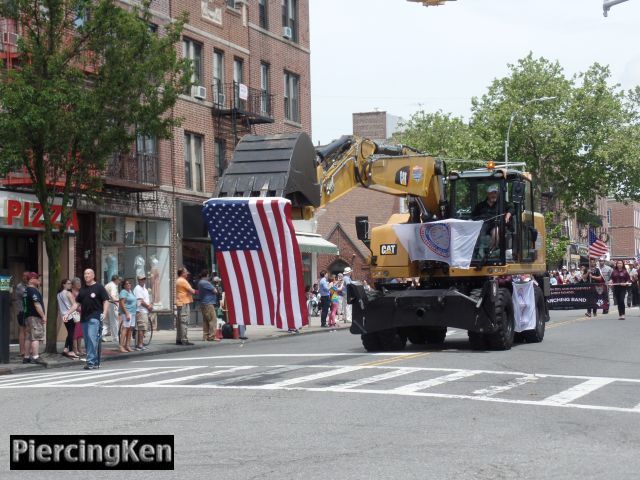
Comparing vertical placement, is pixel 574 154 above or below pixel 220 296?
above

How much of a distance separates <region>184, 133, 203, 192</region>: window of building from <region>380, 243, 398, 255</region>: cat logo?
16.5m

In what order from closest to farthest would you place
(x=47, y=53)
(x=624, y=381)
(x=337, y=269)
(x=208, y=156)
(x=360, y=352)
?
(x=624, y=381), (x=360, y=352), (x=47, y=53), (x=208, y=156), (x=337, y=269)

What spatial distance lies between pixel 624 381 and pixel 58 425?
787cm

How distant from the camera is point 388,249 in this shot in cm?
2102

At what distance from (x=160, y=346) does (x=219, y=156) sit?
43.9ft

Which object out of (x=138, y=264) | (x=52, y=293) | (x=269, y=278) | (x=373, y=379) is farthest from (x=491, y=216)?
(x=138, y=264)

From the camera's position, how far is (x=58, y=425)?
1138cm

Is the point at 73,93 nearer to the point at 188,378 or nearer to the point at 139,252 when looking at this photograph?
the point at 188,378

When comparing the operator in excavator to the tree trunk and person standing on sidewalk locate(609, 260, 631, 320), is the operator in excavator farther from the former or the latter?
person standing on sidewalk locate(609, 260, 631, 320)

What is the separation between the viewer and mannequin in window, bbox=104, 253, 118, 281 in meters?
32.2

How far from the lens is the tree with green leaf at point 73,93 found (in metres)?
21.8

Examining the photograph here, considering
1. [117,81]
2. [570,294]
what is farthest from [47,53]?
[570,294]

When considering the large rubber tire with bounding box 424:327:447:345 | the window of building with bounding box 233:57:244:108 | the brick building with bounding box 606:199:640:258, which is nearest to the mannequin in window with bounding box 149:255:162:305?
the window of building with bounding box 233:57:244:108

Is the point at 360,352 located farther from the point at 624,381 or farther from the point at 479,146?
the point at 479,146
